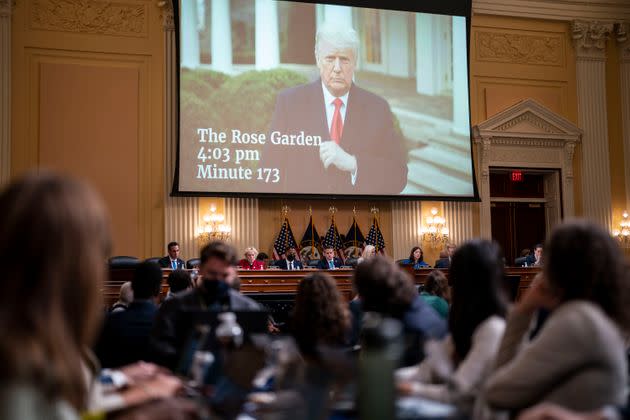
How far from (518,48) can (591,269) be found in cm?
1412

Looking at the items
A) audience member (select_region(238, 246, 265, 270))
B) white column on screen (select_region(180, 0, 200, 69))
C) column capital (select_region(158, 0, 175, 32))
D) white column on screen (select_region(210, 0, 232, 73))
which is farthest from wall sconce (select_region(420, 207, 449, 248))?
column capital (select_region(158, 0, 175, 32))

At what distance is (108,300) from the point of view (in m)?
10.2

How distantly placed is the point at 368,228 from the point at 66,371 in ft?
42.4

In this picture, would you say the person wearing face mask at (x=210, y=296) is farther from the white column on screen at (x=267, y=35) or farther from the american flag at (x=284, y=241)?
the white column on screen at (x=267, y=35)

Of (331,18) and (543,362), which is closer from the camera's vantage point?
(543,362)

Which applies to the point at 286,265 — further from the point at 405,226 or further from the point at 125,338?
the point at 125,338

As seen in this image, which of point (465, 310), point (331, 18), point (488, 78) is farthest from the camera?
point (488, 78)

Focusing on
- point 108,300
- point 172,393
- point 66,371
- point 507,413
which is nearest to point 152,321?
point 172,393

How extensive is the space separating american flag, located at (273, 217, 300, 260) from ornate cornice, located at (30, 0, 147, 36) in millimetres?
4233

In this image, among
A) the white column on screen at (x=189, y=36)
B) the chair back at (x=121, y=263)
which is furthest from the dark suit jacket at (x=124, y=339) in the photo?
the white column on screen at (x=189, y=36)

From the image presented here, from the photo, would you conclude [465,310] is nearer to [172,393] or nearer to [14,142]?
[172,393]

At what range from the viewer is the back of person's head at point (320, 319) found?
396 centimetres

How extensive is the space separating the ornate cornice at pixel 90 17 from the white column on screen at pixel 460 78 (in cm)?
580

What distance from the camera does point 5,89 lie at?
12656mm
